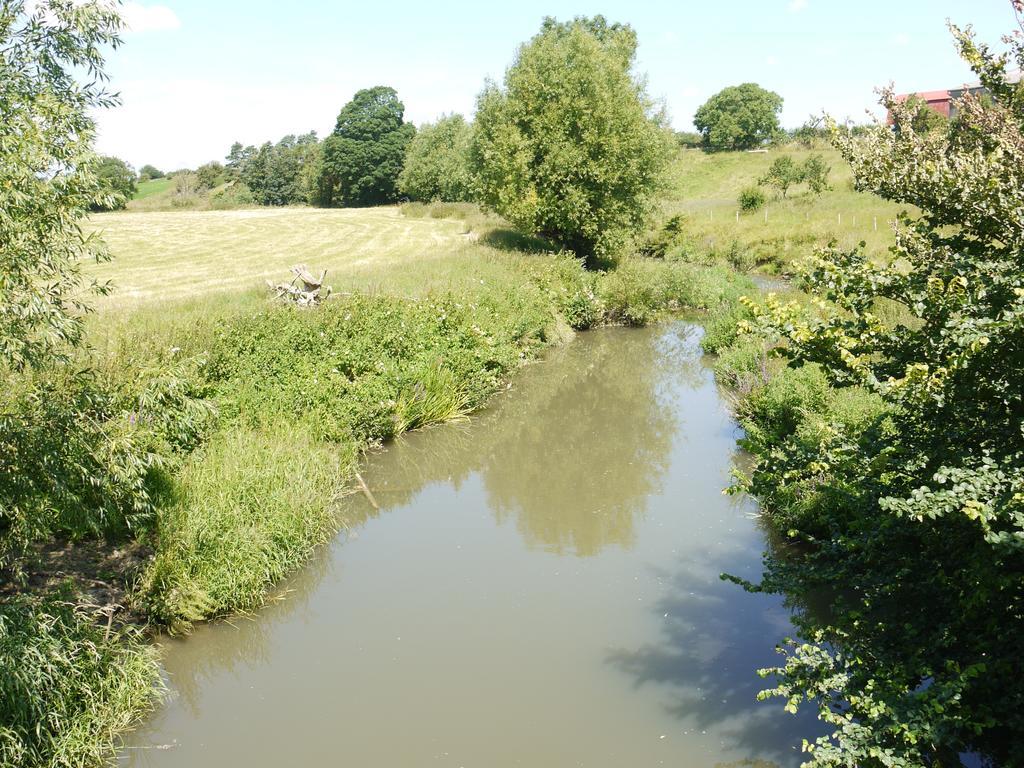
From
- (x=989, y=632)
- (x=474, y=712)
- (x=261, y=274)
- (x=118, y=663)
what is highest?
(x=261, y=274)

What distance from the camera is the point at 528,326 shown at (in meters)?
20.7

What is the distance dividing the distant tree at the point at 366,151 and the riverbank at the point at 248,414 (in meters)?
52.5

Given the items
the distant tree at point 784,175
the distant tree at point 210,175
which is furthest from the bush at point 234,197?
the distant tree at point 784,175

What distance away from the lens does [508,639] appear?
8.55m

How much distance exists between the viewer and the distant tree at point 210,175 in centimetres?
8956

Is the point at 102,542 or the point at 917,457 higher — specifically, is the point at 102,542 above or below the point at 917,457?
below

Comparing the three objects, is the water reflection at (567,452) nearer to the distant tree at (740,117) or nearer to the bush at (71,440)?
the bush at (71,440)

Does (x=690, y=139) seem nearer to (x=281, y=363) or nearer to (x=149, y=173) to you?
(x=149, y=173)

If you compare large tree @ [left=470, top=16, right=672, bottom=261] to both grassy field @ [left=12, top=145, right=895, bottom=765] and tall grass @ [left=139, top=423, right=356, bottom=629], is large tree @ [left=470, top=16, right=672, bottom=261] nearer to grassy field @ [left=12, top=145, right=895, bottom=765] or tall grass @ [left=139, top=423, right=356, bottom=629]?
grassy field @ [left=12, top=145, right=895, bottom=765]

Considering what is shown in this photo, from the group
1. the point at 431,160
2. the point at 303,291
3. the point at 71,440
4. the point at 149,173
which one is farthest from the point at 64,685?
the point at 149,173

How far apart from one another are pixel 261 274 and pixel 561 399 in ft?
38.9

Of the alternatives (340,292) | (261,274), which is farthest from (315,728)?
(261,274)

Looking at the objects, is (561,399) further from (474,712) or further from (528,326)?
(474,712)

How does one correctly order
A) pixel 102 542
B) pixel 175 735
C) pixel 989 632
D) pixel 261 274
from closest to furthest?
pixel 989 632, pixel 175 735, pixel 102 542, pixel 261 274
